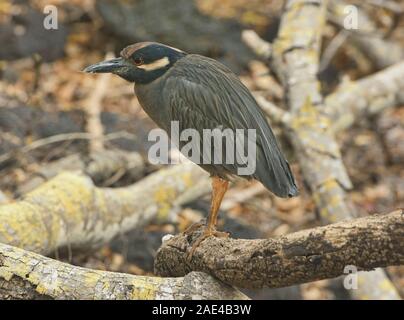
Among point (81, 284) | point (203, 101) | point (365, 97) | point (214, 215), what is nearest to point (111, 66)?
point (203, 101)

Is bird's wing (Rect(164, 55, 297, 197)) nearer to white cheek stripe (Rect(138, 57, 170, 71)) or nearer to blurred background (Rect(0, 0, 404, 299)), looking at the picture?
white cheek stripe (Rect(138, 57, 170, 71))

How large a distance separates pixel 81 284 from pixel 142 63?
130 cm

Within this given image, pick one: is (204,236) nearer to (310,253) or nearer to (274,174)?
(274,174)

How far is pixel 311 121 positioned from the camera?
6289 millimetres

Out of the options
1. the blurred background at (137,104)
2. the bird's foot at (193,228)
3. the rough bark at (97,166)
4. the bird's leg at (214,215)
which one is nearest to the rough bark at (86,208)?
the blurred background at (137,104)

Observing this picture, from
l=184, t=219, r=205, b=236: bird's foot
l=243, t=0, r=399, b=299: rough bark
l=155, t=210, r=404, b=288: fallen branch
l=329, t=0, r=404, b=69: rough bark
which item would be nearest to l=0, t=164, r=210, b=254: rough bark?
l=243, t=0, r=399, b=299: rough bark

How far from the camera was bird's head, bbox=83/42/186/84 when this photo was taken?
14.4 feet

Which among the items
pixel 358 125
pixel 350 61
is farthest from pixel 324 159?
pixel 350 61

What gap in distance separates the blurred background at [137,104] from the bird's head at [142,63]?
1.58m

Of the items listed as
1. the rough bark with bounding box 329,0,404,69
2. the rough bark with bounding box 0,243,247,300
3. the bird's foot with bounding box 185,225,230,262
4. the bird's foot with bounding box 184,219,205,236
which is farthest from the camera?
the rough bark with bounding box 329,0,404,69

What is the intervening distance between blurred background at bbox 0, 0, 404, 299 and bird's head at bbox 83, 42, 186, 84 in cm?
158

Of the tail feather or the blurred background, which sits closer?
the tail feather

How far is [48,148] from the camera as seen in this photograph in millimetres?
6918
